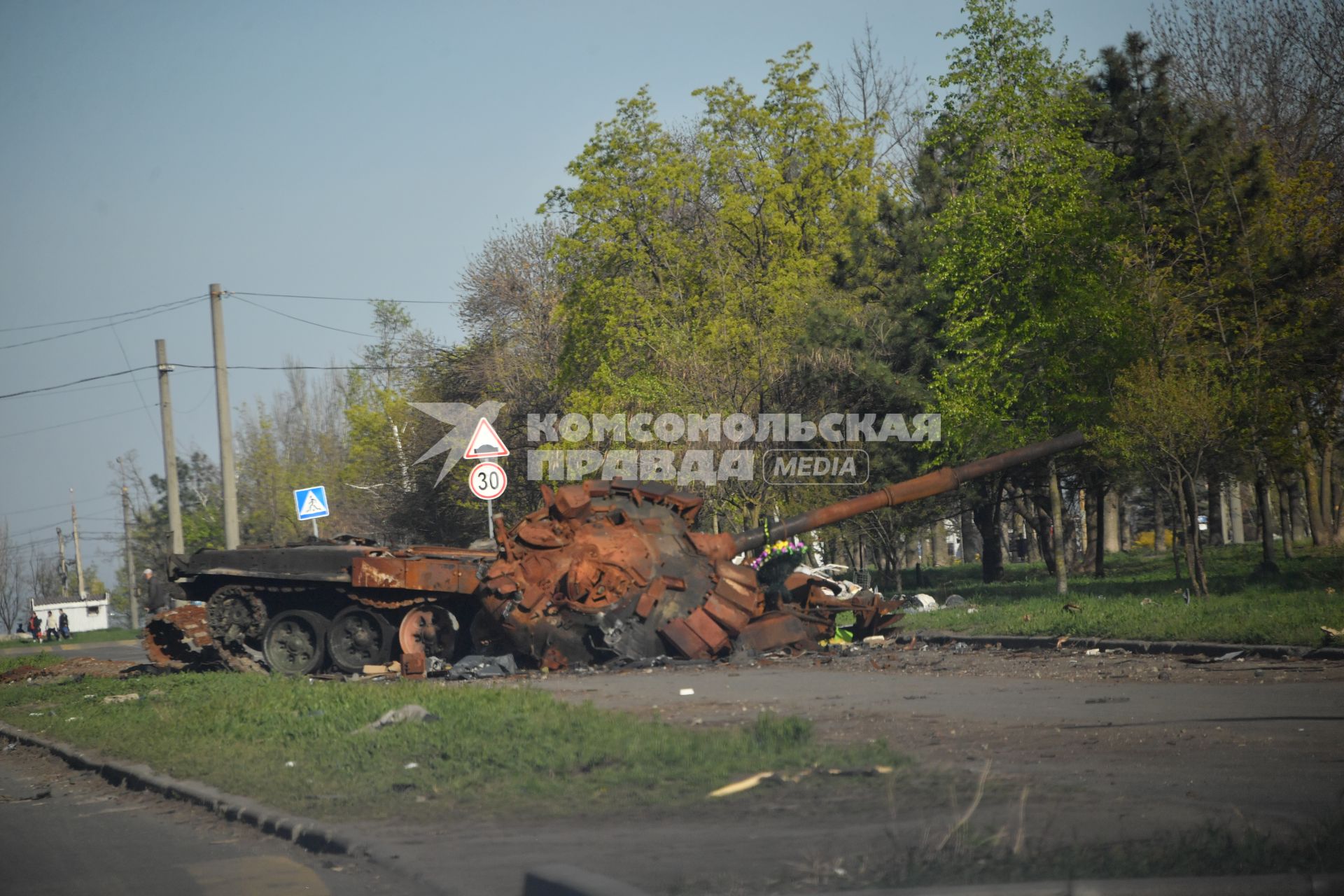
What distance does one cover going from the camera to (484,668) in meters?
16.8

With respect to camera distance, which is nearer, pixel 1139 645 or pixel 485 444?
pixel 1139 645

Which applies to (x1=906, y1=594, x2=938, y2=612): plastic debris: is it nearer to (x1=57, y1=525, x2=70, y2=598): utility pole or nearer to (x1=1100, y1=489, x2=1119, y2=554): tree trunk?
(x1=1100, y1=489, x2=1119, y2=554): tree trunk

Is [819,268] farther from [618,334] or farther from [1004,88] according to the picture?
[1004,88]

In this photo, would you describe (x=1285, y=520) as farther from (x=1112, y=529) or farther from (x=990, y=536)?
(x=1112, y=529)

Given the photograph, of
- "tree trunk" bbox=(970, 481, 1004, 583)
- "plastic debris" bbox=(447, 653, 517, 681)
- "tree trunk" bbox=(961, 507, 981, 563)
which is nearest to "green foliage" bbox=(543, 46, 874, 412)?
"tree trunk" bbox=(970, 481, 1004, 583)

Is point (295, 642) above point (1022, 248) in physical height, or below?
below

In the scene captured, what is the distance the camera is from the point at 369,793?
7.82 meters

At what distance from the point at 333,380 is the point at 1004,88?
66961 millimetres

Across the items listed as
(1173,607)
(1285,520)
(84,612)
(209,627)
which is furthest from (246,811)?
(84,612)

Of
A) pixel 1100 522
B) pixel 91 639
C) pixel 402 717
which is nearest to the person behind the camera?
pixel 402 717

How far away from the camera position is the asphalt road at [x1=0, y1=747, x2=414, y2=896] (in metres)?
6.23

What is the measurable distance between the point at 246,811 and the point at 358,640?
37.5ft

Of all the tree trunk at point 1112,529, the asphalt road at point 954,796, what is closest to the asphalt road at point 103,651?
the asphalt road at point 954,796

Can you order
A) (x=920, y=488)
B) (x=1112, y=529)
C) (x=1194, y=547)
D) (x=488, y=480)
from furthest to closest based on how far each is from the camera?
(x=1112, y=529), (x=1194, y=547), (x=920, y=488), (x=488, y=480)
